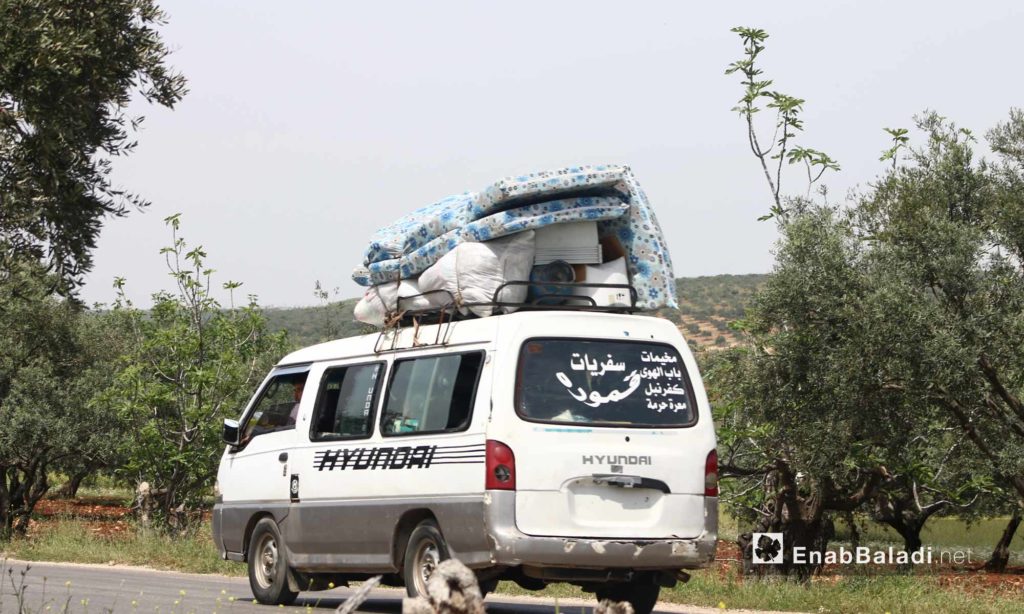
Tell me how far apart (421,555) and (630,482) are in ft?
6.14

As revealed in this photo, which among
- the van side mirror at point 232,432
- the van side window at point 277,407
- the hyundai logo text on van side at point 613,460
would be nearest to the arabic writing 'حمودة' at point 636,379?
the hyundai logo text on van side at point 613,460

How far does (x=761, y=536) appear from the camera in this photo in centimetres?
2030

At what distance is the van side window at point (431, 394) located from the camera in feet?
34.6

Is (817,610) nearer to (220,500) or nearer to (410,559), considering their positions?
(410,559)

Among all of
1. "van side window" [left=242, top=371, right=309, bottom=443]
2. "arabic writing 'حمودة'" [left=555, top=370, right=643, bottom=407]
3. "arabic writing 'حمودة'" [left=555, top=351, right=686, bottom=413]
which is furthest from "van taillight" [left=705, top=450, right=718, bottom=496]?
"van side window" [left=242, top=371, right=309, bottom=443]

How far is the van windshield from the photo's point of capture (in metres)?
10.3

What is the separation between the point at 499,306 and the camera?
1098 cm

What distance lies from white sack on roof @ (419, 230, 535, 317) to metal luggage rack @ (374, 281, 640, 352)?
62mm

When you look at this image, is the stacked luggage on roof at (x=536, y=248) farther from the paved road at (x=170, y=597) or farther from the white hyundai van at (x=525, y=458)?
the paved road at (x=170, y=597)

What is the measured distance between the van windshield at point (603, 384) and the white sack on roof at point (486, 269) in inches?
37.6

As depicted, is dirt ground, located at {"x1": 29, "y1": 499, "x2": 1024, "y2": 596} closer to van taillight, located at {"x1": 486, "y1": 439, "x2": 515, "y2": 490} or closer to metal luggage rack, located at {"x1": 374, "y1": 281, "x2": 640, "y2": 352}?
metal luggage rack, located at {"x1": 374, "y1": 281, "x2": 640, "y2": 352}

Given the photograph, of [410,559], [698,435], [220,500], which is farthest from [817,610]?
[220,500]

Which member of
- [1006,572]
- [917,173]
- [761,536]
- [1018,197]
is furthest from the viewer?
[1006,572]

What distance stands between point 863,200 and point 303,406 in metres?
8.75
